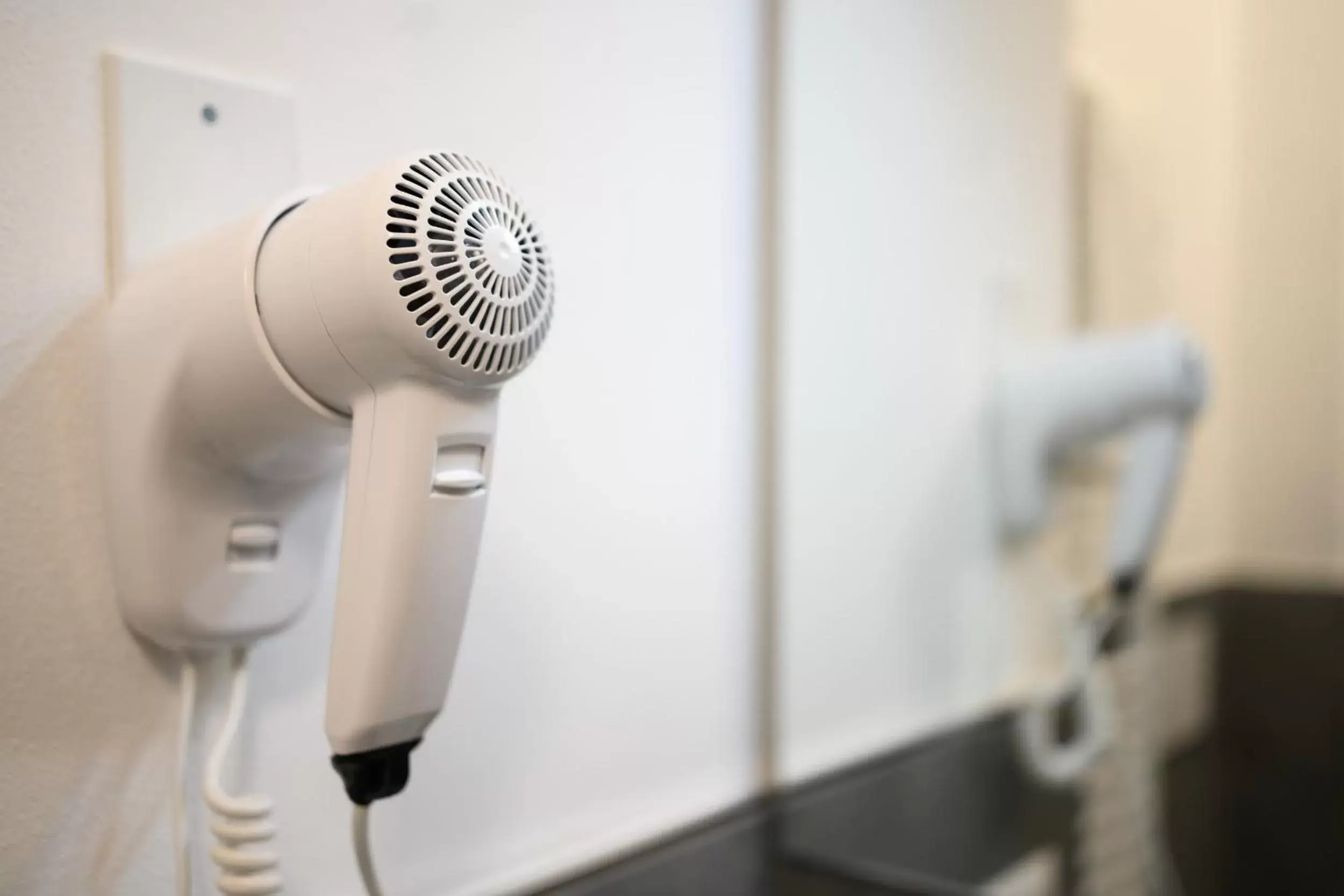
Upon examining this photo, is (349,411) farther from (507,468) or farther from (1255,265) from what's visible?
(1255,265)

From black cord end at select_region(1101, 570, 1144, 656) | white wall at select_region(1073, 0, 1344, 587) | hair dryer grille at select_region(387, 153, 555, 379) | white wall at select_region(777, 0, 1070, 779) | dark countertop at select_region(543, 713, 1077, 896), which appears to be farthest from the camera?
white wall at select_region(1073, 0, 1344, 587)

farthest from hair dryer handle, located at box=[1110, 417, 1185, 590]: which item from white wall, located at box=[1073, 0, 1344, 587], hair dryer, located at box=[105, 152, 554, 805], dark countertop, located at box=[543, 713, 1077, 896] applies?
hair dryer, located at box=[105, 152, 554, 805]

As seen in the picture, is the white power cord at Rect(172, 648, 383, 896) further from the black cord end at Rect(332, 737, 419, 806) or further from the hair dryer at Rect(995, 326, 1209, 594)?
the hair dryer at Rect(995, 326, 1209, 594)

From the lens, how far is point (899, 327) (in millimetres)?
717

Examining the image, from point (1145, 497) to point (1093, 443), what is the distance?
59mm

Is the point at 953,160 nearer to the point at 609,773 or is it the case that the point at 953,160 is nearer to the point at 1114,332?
the point at 1114,332

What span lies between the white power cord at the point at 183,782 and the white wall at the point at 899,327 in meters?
0.37

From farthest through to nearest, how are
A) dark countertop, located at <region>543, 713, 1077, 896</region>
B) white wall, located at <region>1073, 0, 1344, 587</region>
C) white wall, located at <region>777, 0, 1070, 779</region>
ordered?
white wall, located at <region>1073, 0, 1344, 587</region> < white wall, located at <region>777, 0, 1070, 779</region> < dark countertop, located at <region>543, 713, 1077, 896</region>

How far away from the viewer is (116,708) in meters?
0.33

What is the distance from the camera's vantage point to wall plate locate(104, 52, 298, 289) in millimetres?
329

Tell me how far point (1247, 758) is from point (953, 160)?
30.7 inches

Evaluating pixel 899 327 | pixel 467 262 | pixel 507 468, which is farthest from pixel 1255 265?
pixel 467 262

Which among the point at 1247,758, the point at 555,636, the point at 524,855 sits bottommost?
the point at 1247,758

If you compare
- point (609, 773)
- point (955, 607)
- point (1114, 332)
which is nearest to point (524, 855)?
point (609, 773)
